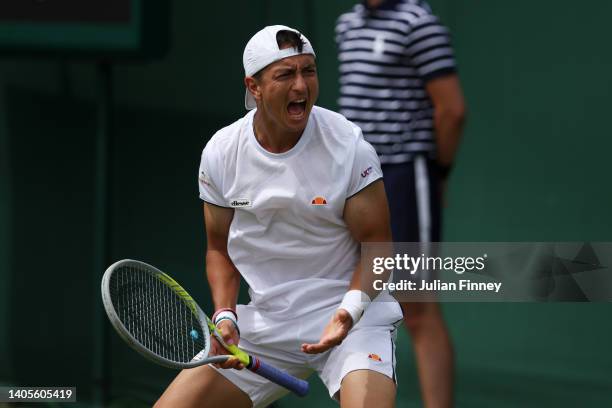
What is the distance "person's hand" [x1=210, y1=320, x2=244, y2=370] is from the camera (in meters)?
4.17

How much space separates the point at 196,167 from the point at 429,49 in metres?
2.06

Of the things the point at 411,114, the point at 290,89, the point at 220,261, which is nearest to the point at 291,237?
the point at 220,261

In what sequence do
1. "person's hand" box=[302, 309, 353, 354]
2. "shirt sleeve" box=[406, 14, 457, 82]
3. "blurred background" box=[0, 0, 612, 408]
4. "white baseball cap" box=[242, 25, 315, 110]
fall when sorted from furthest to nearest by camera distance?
"blurred background" box=[0, 0, 612, 408], "shirt sleeve" box=[406, 14, 457, 82], "white baseball cap" box=[242, 25, 315, 110], "person's hand" box=[302, 309, 353, 354]

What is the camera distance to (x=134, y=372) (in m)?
7.00

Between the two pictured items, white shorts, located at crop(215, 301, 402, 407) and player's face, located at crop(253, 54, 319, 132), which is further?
white shorts, located at crop(215, 301, 402, 407)

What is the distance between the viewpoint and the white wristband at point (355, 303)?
4.14m

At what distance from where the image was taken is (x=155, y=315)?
168 inches

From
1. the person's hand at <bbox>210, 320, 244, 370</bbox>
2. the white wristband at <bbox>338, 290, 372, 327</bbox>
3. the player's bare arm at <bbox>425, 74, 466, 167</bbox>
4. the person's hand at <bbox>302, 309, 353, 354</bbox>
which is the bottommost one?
the person's hand at <bbox>210, 320, 244, 370</bbox>

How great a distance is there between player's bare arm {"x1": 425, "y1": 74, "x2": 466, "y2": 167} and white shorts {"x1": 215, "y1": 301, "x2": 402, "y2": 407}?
3.72 ft

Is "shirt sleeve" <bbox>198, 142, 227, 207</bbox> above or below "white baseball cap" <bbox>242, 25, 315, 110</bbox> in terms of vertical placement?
below

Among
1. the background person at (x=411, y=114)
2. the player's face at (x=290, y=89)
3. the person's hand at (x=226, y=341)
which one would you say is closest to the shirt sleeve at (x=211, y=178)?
the player's face at (x=290, y=89)

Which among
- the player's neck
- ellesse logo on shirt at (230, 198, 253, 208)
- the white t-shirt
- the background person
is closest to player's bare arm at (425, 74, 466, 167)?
the background person

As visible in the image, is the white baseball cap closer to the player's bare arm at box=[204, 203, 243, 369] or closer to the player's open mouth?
the player's open mouth

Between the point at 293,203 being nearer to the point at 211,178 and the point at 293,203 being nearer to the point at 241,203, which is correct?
the point at 241,203
